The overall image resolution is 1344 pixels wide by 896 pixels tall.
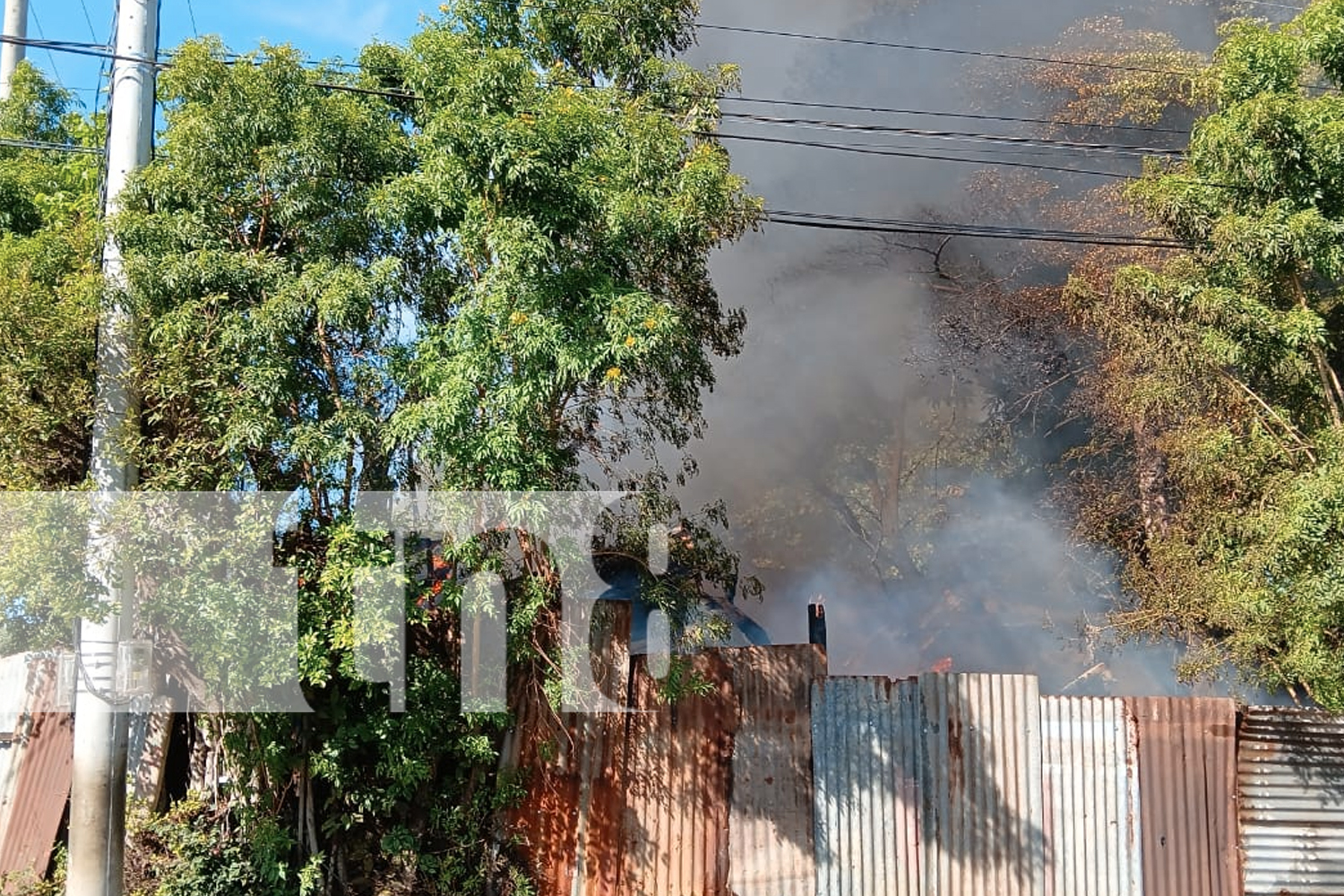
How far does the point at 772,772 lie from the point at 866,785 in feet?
1.96

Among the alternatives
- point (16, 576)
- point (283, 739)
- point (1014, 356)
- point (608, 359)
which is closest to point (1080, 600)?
point (1014, 356)

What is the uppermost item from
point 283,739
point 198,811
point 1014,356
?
point 1014,356

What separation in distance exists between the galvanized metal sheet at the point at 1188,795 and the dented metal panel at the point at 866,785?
4.80 feet

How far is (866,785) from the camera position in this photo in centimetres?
636

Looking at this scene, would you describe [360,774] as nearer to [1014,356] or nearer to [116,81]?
[116,81]

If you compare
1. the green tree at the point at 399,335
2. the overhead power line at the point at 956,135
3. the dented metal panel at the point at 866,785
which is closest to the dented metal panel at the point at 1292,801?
the dented metal panel at the point at 866,785

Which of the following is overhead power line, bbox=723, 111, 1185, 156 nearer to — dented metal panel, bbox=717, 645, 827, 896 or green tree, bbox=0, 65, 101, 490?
dented metal panel, bbox=717, 645, 827, 896

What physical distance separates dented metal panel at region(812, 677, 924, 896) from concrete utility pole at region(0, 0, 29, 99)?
29.3 ft

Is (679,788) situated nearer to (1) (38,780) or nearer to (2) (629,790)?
(2) (629,790)

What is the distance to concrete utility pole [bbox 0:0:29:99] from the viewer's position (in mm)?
9531

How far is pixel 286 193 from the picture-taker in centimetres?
588

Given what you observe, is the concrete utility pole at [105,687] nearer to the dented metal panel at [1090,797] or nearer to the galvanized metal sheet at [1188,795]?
the dented metal panel at [1090,797]

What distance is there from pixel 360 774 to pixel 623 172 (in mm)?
3920

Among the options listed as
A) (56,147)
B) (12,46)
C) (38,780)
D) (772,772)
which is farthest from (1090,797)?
(12,46)
